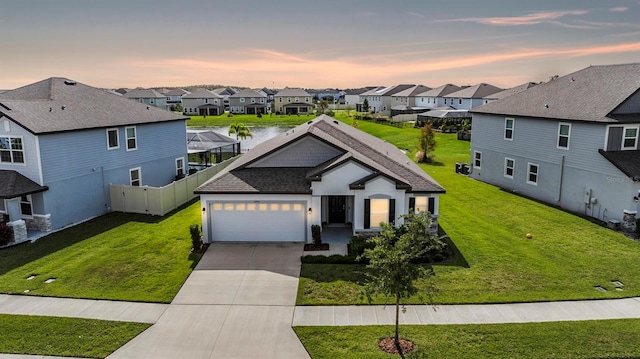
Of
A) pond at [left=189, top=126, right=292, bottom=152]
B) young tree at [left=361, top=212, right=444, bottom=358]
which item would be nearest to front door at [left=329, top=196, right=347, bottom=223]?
young tree at [left=361, top=212, right=444, bottom=358]

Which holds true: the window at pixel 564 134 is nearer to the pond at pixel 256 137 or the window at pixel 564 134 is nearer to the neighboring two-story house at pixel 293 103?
the pond at pixel 256 137

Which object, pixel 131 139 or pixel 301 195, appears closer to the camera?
pixel 301 195

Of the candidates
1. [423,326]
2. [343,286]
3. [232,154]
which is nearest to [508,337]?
[423,326]

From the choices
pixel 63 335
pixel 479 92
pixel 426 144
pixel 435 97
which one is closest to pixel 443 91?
pixel 435 97

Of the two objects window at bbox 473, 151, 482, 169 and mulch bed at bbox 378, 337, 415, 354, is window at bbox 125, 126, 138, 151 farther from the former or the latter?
window at bbox 473, 151, 482, 169

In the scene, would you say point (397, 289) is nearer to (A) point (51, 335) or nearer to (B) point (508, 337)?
(B) point (508, 337)

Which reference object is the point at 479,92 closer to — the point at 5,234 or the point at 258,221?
the point at 258,221
